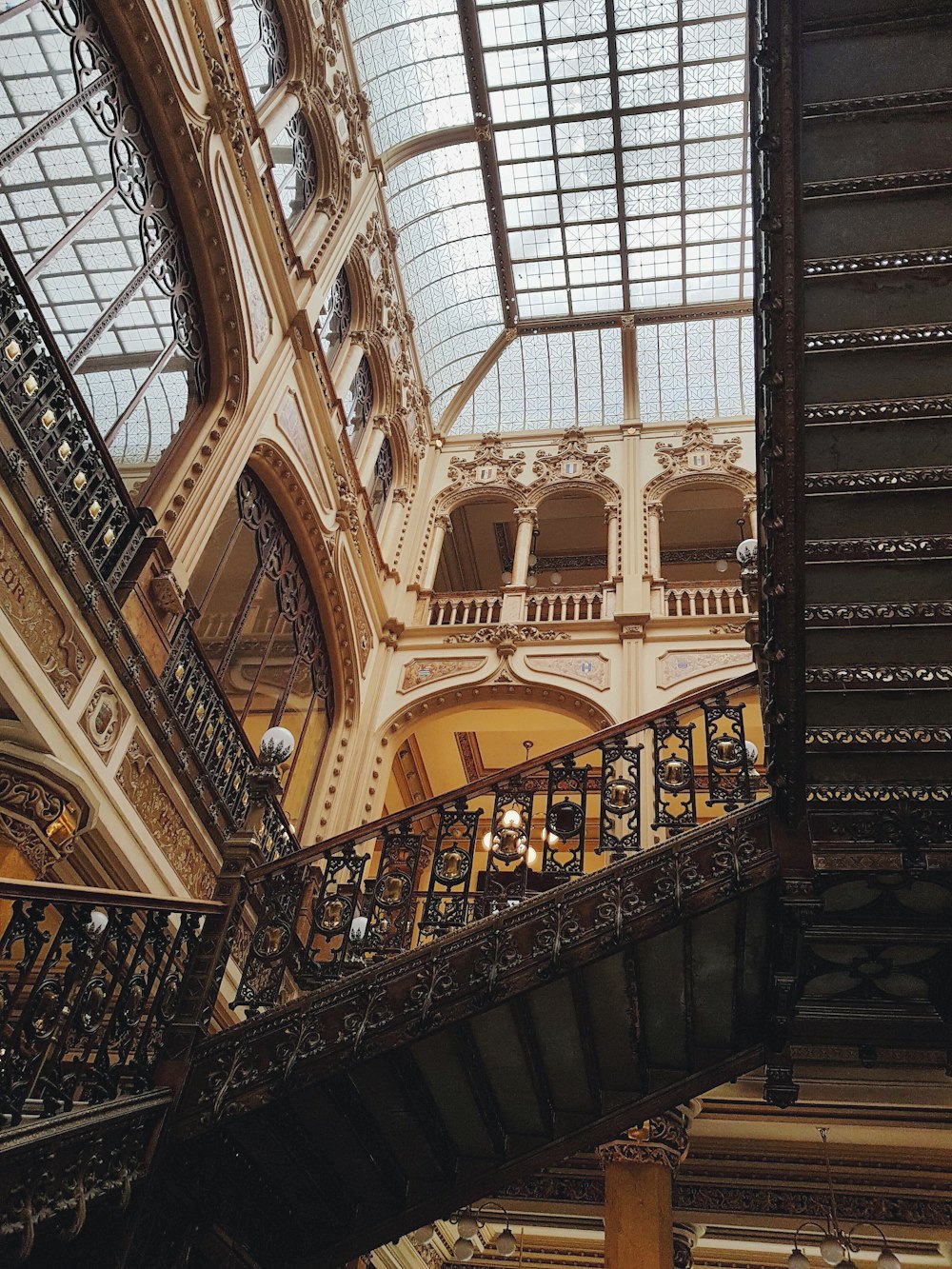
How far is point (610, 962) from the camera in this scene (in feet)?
13.0

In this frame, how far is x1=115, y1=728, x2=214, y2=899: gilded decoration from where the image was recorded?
6020mm

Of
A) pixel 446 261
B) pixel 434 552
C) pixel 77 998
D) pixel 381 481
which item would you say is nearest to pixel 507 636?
pixel 434 552

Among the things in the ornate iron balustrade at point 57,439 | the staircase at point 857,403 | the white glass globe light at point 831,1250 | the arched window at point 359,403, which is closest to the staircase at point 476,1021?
the staircase at point 857,403

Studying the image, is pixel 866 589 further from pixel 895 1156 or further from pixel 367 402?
pixel 367 402

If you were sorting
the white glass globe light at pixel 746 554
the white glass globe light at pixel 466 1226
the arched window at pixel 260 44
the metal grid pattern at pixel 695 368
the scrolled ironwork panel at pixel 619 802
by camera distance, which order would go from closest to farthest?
the scrolled ironwork panel at pixel 619 802 < the white glass globe light at pixel 746 554 < the white glass globe light at pixel 466 1226 < the arched window at pixel 260 44 < the metal grid pattern at pixel 695 368

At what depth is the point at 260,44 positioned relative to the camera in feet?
31.0

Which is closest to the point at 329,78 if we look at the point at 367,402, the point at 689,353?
the point at 367,402

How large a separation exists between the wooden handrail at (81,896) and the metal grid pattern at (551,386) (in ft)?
41.4

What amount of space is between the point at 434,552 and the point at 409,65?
6851mm

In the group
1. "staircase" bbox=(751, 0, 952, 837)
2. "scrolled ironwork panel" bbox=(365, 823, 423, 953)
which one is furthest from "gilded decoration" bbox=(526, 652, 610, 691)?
"staircase" bbox=(751, 0, 952, 837)

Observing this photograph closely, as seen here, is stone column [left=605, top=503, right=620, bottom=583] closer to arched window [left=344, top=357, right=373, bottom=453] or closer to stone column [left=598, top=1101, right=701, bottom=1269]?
arched window [left=344, top=357, right=373, bottom=453]

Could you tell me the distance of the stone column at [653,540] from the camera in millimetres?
12234

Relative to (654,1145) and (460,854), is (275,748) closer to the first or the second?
(460,854)

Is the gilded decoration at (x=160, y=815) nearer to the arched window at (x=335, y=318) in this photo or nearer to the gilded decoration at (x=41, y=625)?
the gilded decoration at (x=41, y=625)
